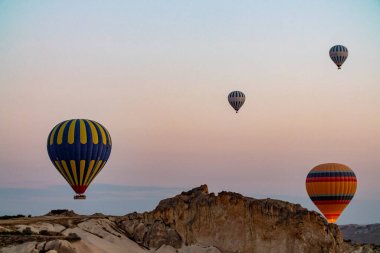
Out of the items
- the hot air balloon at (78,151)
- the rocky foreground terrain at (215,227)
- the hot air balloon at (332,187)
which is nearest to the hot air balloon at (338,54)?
the hot air balloon at (332,187)

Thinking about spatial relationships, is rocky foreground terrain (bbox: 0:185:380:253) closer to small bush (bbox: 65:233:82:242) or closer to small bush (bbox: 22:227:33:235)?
small bush (bbox: 65:233:82:242)

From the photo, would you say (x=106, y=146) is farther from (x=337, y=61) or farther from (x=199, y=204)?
(x=337, y=61)

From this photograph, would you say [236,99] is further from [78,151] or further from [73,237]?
[73,237]

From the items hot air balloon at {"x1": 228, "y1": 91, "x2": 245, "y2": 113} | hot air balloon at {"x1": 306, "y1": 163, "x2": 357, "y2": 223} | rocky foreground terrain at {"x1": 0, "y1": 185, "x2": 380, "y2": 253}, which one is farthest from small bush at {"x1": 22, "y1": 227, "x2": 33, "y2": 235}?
hot air balloon at {"x1": 228, "y1": 91, "x2": 245, "y2": 113}

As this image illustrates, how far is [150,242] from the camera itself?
80.2m

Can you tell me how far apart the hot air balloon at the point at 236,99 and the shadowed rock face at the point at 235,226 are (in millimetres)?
34838

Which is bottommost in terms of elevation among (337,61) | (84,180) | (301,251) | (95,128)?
(301,251)

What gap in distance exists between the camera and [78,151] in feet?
285

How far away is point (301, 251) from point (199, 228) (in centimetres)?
1008

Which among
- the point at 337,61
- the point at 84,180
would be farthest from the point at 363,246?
the point at 84,180

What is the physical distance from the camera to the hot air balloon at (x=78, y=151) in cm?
8694

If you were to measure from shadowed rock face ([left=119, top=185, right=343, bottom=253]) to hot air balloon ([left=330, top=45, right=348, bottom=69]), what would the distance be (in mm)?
44692

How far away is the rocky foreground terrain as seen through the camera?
262 ft

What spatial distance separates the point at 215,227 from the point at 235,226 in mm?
1957
